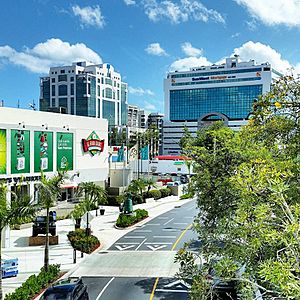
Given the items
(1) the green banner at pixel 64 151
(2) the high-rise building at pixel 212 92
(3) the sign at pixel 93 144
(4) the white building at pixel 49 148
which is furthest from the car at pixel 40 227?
(2) the high-rise building at pixel 212 92

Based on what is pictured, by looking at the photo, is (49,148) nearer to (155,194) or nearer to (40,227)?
(40,227)

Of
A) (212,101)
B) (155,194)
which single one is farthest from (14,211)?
(212,101)

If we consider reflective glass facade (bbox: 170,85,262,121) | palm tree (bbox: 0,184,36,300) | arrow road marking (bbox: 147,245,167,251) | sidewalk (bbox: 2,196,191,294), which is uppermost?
reflective glass facade (bbox: 170,85,262,121)

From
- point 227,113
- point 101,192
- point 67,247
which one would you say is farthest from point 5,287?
point 227,113

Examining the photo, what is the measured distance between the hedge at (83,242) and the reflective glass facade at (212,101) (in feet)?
438

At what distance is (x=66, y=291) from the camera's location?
15625 mm

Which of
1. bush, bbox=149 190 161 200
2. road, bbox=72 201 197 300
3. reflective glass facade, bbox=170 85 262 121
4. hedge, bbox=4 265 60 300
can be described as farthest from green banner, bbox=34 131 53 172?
reflective glass facade, bbox=170 85 262 121

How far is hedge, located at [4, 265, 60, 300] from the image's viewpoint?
16.7m

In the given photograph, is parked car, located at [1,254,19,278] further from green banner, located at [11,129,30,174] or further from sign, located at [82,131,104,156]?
sign, located at [82,131,104,156]

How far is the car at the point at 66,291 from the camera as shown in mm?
15348

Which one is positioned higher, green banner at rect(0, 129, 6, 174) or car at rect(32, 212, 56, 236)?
green banner at rect(0, 129, 6, 174)

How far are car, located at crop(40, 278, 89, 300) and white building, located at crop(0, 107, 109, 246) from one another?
1411cm

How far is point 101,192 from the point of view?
133 feet

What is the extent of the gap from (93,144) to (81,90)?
10771cm
